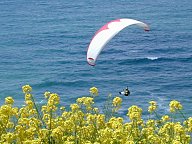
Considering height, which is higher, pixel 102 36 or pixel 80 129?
pixel 102 36

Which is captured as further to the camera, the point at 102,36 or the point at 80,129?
the point at 102,36

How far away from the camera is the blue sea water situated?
104m

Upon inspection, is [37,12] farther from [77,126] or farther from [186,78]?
[77,126]

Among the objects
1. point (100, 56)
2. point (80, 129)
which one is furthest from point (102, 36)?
point (100, 56)

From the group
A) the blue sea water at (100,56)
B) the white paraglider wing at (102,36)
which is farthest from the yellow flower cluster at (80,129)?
the blue sea water at (100,56)

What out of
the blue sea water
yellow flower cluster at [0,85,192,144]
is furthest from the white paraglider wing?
the blue sea water

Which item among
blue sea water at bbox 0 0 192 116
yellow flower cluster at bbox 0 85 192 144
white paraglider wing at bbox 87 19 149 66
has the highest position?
blue sea water at bbox 0 0 192 116

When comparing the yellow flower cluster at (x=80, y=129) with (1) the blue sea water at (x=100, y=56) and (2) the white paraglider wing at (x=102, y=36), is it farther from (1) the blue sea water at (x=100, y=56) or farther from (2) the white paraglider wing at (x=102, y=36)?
(1) the blue sea water at (x=100, y=56)

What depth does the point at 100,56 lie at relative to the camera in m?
130

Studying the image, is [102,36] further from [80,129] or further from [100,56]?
[100,56]

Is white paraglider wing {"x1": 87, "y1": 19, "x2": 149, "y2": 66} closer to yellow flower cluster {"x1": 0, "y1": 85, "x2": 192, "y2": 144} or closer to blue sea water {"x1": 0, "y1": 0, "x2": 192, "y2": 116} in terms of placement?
yellow flower cluster {"x1": 0, "y1": 85, "x2": 192, "y2": 144}

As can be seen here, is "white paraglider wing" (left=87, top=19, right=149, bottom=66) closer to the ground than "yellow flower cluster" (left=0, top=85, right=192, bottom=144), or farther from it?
farther from it

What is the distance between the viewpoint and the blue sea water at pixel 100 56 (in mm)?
104438

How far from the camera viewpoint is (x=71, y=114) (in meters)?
21.0
